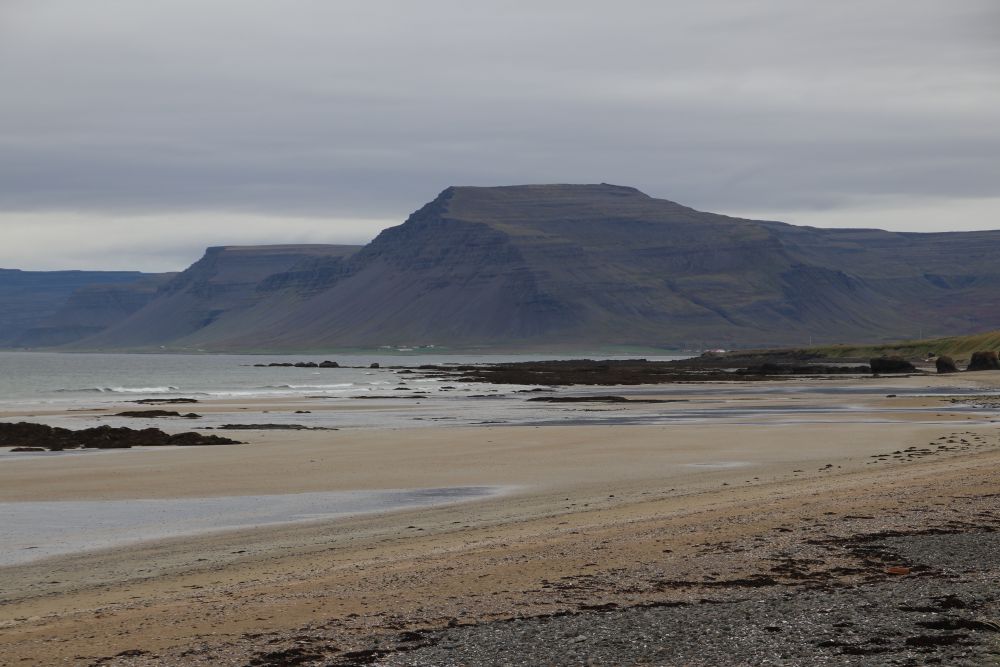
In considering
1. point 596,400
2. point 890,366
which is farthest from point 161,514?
point 890,366

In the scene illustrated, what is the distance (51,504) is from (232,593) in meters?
8.91

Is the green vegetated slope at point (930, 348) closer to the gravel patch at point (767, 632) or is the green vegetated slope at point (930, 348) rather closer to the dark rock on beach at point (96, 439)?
the dark rock on beach at point (96, 439)

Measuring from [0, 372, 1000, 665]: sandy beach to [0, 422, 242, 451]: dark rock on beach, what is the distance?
1643 mm

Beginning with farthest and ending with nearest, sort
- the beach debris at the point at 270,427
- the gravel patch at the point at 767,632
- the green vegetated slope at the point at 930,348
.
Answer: the green vegetated slope at the point at 930,348, the beach debris at the point at 270,427, the gravel patch at the point at 767,632

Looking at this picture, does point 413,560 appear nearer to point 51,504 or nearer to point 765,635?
point 765,635

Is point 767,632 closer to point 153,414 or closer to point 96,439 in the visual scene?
point 96,439

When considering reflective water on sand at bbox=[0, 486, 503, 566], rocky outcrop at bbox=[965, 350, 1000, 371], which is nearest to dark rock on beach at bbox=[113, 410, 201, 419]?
reflective water on sand at bbox=[0, 486, 503, 566]

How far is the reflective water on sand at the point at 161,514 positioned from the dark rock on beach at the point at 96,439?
11.9 metres

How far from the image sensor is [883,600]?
1066 cm

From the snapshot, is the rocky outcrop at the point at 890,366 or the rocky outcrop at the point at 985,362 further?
the rocky outcrop at the point at 890,366

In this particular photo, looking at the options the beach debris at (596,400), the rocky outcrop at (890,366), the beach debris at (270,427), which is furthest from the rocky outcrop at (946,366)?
the beach debris at (270,427)

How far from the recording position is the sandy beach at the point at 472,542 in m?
10.3

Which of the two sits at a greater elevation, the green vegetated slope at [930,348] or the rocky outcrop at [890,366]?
the green vegetated slope at [930,348]

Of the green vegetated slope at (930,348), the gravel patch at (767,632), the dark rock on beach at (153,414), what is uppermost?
the green vegetated slope at (930,348)
